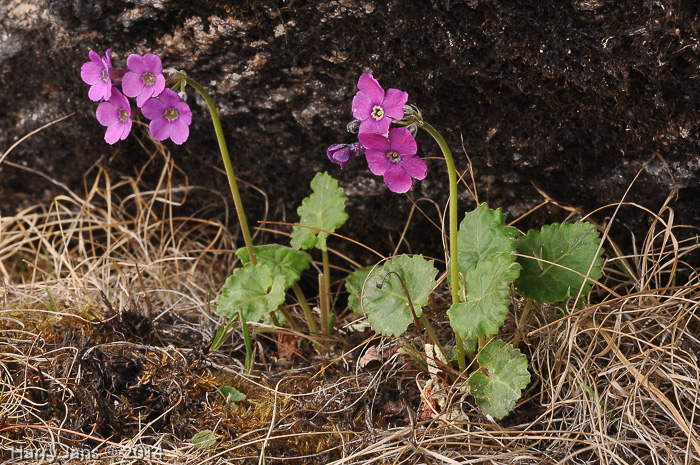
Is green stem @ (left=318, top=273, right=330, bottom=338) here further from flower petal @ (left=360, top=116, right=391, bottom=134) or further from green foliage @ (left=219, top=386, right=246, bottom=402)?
flower petal @ (left=360, top=116, right=391, bottom=134)

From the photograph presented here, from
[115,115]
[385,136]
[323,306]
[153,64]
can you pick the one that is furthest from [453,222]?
[115,115]

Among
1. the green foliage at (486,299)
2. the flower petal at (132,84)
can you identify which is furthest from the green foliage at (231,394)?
the flower petal at (132,84)

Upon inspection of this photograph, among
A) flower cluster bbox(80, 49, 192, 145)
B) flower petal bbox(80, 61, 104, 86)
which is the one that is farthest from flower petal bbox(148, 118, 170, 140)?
flower petal bbox(80, 61, 104, 86)

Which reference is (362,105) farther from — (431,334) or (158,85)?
(431,334)

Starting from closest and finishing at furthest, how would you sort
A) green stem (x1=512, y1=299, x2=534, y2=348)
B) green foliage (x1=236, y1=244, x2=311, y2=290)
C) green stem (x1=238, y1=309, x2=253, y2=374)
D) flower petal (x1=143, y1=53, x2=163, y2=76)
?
flower petal (x1=143, y1=53, x2=163, y2=76) < green stem (x1=512, y1=299, x2=534, y2=348) < green stem (x1=238, y1=309, x2=253, y2=374) < green foliage (x1=236, y1=244, x2=311, y2=290)

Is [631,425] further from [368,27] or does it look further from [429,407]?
[368,27]

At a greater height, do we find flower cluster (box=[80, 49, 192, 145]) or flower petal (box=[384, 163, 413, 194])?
flower cluster (box=[80, 49, 192, 145])

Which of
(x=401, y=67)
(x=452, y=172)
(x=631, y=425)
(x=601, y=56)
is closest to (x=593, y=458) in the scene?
(x=631, y=425)
